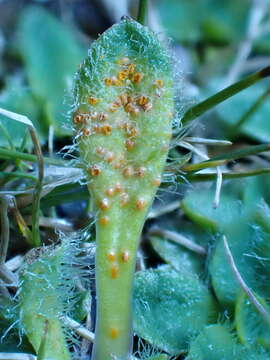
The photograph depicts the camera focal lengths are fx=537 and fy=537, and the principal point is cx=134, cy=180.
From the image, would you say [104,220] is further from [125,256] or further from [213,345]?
[213,345]

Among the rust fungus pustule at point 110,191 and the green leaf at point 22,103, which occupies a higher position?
the green leaf at point 22,103

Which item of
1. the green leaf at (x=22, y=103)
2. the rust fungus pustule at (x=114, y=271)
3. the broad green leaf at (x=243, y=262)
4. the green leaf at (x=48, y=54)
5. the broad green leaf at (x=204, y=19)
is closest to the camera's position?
the rust fungus pustule at (x=114, y=271)

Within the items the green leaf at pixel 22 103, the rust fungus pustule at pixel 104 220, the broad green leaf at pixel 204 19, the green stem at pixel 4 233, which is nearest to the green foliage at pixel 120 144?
the rust fungus pustule at pixel 104 220

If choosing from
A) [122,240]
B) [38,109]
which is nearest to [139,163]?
[122,240]

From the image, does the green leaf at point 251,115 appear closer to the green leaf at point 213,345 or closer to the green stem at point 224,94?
the green stem at point 224,94

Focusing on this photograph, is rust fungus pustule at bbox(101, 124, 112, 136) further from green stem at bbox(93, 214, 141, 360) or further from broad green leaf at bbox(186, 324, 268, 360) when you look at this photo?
broad green leaf at bbox(186, 324, 268, 360)

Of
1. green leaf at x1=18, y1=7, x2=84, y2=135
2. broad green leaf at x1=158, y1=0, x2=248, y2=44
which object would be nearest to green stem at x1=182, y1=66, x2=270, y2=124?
green leaf at x1=18, y1=7, x2=84, y2=135

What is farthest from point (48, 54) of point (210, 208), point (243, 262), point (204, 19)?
point (243, 262)
